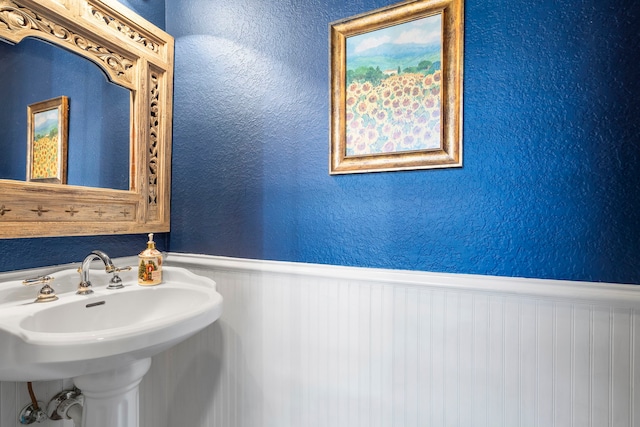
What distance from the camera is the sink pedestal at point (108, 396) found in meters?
0.86

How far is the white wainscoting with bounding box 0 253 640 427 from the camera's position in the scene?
0.77 meters

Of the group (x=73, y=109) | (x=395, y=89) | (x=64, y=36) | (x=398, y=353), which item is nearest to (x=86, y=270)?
(x=73, y=109)

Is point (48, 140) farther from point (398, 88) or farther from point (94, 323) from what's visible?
point (398, 88)

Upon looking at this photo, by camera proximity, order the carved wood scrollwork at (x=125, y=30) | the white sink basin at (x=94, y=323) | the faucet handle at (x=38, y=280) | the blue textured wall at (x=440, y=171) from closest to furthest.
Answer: the white sink basin at (x=94, y=323) < the blue textured wall at (x=440, y=171) < the faucet handle at (x=38, y=280) < the carved wood scrollwork at (x=125, y=30)

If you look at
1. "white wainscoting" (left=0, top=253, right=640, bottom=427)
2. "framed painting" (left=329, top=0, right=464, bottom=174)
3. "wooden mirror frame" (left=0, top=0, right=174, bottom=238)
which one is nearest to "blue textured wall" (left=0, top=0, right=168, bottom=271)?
"wooden mirror frame" (left=0, top=0, right=174, bottom=238)

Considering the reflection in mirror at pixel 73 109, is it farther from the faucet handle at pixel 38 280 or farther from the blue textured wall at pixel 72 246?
the faucet handle at pixel 38 280

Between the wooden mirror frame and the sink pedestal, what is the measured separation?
1.59 feet

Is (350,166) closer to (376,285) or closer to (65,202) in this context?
(376,285)

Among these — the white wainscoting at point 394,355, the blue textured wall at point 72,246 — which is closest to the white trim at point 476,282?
the white wainscoting at point 394,355

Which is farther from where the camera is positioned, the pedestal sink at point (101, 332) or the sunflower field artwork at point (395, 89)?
the sunflower field artwork at point (395, 89)

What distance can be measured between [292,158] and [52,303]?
2.85 feet

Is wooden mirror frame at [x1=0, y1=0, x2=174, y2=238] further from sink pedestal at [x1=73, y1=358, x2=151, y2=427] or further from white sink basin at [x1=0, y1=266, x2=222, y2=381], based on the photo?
sink pedestal at [x1=73, y1=358, x2=151, y2=427]

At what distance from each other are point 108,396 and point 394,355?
2.78 feet

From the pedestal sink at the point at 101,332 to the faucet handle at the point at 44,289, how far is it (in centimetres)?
Result: 2
